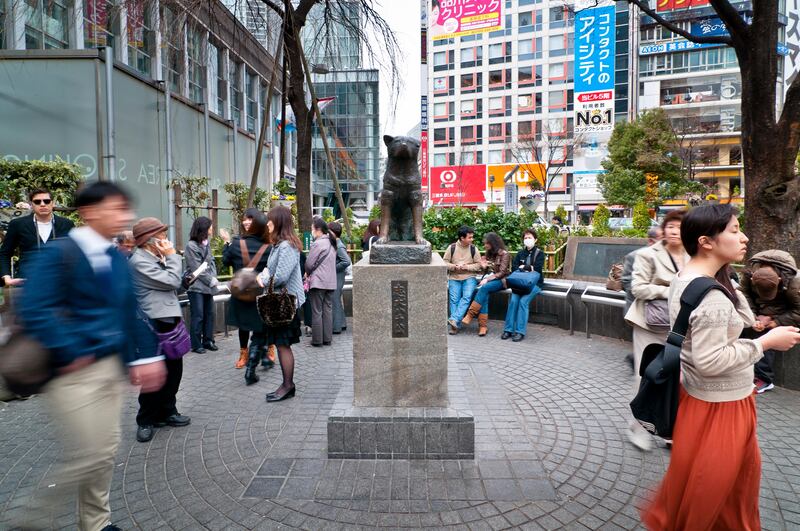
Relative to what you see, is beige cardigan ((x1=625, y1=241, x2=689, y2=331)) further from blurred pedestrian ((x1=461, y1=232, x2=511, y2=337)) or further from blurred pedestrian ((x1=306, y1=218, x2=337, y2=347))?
blurred pedestrian ((x1=306, y1=218, x2=337, y2=347))

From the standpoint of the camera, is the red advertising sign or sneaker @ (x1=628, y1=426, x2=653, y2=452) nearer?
sneaker @ (x1=628, y1=426, x2=653, y2=452)

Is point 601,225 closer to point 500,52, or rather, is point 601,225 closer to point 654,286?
point 654,286

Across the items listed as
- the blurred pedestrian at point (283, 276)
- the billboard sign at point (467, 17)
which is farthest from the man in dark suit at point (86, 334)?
the billboard sign at point (467, 17)

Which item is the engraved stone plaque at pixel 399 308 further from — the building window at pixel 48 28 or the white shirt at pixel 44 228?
the building window at pixel 48 28

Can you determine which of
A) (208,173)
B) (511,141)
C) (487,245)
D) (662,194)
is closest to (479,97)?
(511,141)

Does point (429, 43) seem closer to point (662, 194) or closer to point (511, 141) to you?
point (511, 141)

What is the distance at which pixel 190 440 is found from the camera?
432 centimetres

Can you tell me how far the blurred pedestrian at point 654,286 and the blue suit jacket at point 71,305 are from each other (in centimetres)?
394

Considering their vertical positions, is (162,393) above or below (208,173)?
below

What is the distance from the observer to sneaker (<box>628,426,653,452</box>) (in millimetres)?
4113

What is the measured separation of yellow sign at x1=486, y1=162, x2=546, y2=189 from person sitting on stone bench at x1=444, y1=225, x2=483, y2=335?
3593cm

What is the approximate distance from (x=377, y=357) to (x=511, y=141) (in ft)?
166

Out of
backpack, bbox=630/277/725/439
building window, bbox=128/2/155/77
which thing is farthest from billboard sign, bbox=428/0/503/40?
backpack, bbox=630/277/725/439

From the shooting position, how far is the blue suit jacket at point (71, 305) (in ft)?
7.50
